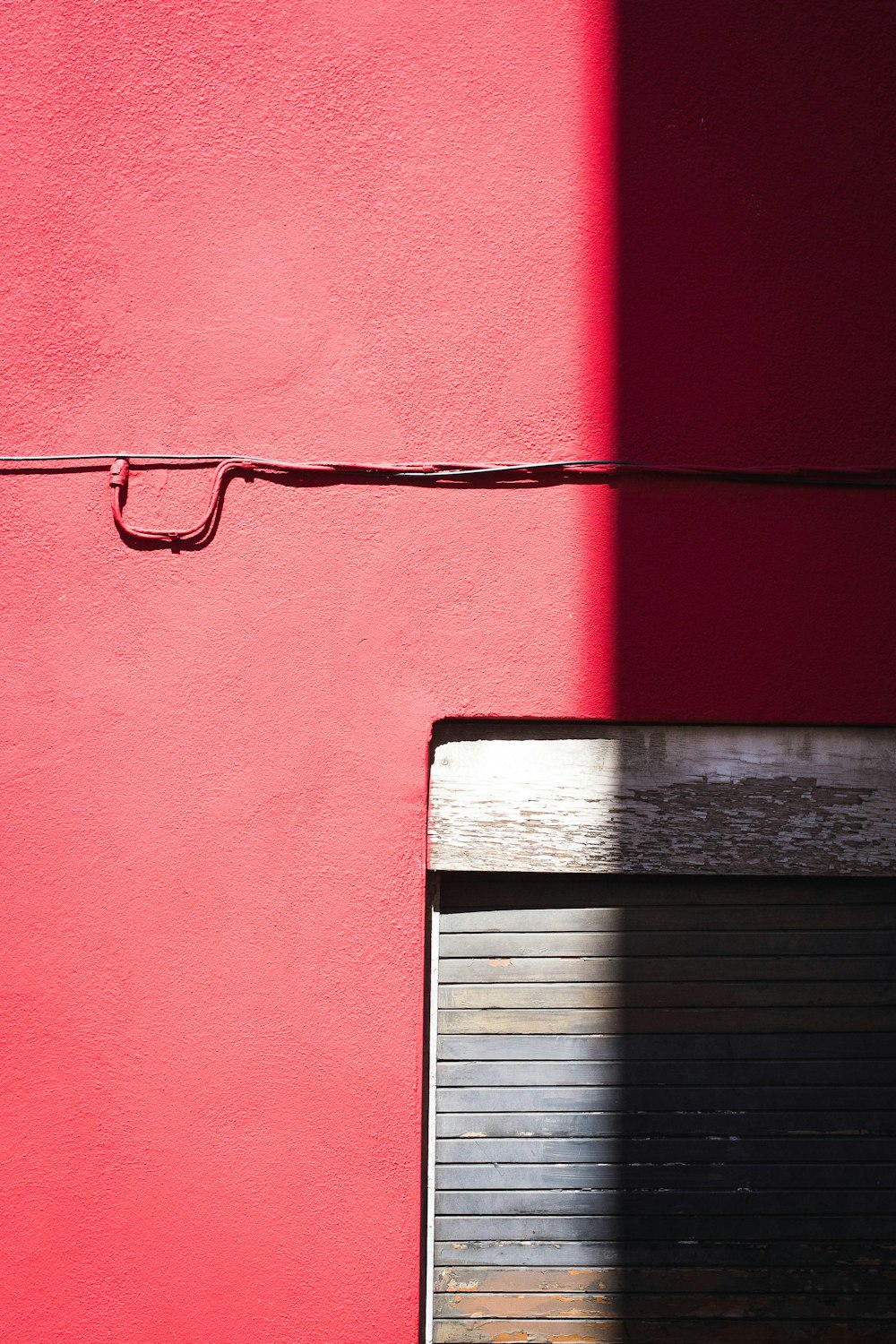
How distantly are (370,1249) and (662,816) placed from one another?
1372 millimetres

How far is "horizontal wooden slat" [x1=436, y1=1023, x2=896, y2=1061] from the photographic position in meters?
3.02

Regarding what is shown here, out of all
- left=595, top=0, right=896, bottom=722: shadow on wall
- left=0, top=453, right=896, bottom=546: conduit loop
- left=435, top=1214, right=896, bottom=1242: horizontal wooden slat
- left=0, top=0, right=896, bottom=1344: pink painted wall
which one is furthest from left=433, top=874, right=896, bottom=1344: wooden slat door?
left=0, top=453, right=896, bottom=546: conduit loop

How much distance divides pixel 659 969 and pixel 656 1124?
0.41 metres

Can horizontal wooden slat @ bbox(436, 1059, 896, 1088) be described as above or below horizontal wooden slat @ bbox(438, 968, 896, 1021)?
below

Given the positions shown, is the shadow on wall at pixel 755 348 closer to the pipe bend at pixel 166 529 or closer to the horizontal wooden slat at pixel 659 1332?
the pipe bend at pixel 166 529

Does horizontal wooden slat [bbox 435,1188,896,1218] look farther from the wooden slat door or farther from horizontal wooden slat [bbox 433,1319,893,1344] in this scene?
horizontal wooden slat [bbox 433,1319,893,1344]

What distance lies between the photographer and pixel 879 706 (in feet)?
9.88

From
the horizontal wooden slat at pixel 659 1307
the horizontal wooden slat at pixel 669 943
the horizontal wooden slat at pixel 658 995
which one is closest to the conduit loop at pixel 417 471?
the horizontal wooden slat at pixel 669 943

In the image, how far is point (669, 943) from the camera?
306 centimetres

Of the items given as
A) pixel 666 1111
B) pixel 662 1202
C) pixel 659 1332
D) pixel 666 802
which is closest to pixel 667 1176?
pixel 662 1202

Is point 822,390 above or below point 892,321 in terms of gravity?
below

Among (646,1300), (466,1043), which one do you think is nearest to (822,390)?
(466,1043)

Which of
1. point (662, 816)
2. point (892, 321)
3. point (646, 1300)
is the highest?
point (892, 321)

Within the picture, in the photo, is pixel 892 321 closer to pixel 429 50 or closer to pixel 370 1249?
pixel 429 50
